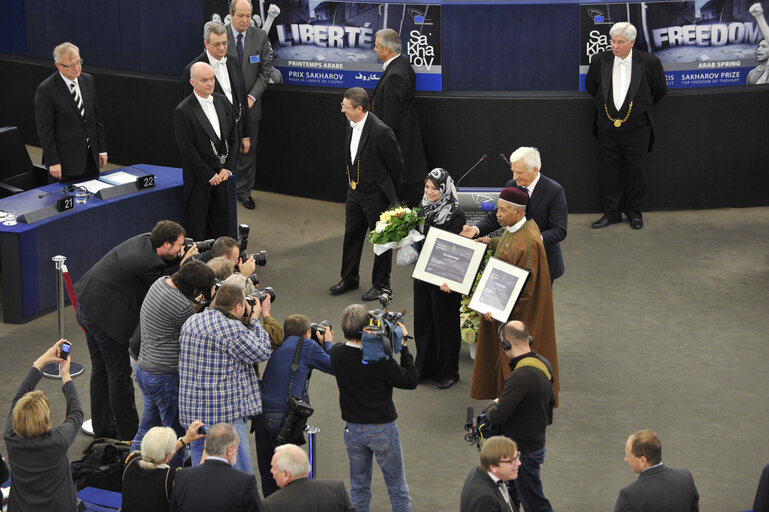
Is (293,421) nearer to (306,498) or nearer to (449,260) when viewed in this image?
(306,498)

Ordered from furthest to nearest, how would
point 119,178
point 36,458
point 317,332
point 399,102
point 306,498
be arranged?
point 399,102 < point 119,178 < point 317,332 < point 36,458 < point 306,498

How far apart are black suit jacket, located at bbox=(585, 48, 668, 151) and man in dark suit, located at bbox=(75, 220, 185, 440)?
577 cm

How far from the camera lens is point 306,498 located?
5793 mm

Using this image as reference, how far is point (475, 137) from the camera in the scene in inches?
508

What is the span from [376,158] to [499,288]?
2.81 m

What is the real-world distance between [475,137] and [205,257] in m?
5.30

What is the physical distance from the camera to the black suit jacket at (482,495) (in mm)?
5801

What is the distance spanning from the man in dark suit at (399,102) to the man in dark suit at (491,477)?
664 centimetres

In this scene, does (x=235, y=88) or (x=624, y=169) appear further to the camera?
(x=624, y=169)

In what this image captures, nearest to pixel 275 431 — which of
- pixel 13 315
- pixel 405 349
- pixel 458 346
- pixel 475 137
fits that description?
pixel 405 349

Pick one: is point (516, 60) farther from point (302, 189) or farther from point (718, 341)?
point (718, 341)

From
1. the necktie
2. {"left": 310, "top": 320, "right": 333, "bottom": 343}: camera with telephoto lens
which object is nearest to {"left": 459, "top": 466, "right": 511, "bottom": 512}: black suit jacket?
{"left": 310, "top": 320, "right": 333, "bottom": 343}: camera with telephoto lens

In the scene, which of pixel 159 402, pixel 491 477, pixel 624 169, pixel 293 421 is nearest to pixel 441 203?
pixel 293 421

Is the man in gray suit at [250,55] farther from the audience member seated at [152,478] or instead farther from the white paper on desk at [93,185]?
the audience member seated at [152,478]
